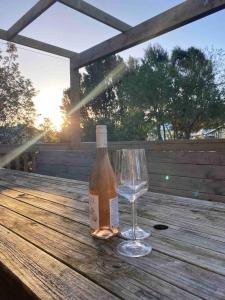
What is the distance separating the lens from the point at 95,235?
78cm

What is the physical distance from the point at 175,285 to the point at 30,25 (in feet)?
12.6

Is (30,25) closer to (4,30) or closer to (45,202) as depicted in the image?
(4,30)

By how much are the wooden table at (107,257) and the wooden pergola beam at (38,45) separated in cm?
338

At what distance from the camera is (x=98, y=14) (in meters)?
3.25

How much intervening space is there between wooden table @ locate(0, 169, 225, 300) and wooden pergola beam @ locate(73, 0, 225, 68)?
204 cm

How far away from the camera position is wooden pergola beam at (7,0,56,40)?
3079mm

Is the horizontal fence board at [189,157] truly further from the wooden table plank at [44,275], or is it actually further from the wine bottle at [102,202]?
the wooden table plank at [44,275]

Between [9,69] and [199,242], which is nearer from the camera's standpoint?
[199,242]

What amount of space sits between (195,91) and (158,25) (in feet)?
28.7

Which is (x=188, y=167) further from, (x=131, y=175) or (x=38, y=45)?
(x=38, y=45)

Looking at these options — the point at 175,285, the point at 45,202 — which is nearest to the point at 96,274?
the point at 175,285

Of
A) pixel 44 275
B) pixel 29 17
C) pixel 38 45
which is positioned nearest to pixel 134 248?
pixel 44 275

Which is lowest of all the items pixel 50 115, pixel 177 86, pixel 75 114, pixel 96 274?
pixel 96 274

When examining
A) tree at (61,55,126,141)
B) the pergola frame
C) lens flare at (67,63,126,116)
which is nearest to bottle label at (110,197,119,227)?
the pergola frame
